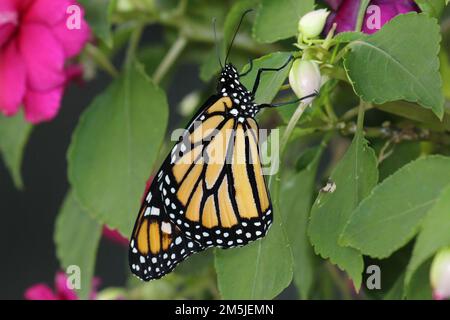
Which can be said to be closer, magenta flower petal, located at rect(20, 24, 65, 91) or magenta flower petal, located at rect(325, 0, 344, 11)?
magenta flower petal, located at rect(325, 0, 344, 11)

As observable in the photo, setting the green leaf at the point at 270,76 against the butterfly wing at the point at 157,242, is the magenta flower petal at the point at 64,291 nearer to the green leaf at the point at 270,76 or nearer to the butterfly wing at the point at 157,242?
the butterfly wing at the point at 157,242

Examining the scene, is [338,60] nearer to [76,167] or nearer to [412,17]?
[412,17]

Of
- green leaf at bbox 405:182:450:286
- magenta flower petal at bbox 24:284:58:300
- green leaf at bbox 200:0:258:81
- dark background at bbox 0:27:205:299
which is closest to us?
green leaf at bbox 405:182:450:286

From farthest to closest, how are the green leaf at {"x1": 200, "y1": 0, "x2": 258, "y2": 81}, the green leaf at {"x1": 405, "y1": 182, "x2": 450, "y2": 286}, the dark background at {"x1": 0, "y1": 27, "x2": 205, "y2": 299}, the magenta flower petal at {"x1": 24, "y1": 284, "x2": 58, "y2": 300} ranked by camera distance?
1. the dark background at {"x1": 0, "y1": 27, "x2": 205, "y2": 299}
2. the magenta flower petal at {"x1": 24, "y1": 284, "x2": 58, "y2": 300}
3. the green leaf at {"x1": 200, "y1": 0, "x2": 258, "y2": 81}
4. the green leaf at {"x1": 405, "y1": 182, "x2": 450, "y2": 286}

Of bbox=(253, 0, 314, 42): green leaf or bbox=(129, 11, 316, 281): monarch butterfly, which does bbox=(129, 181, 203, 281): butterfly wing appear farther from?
bbox=(253, 0, 314, 42): green leaf

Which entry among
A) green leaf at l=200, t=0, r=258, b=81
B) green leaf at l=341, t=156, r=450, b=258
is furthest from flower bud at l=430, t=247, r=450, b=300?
green leaf at l=200, t=0, r=258, b=81

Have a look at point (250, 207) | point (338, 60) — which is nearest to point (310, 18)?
point (338, 60)

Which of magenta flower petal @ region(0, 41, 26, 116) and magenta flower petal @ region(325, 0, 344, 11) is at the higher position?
magenta flower petal @ region(325, 0, 344, 11)
